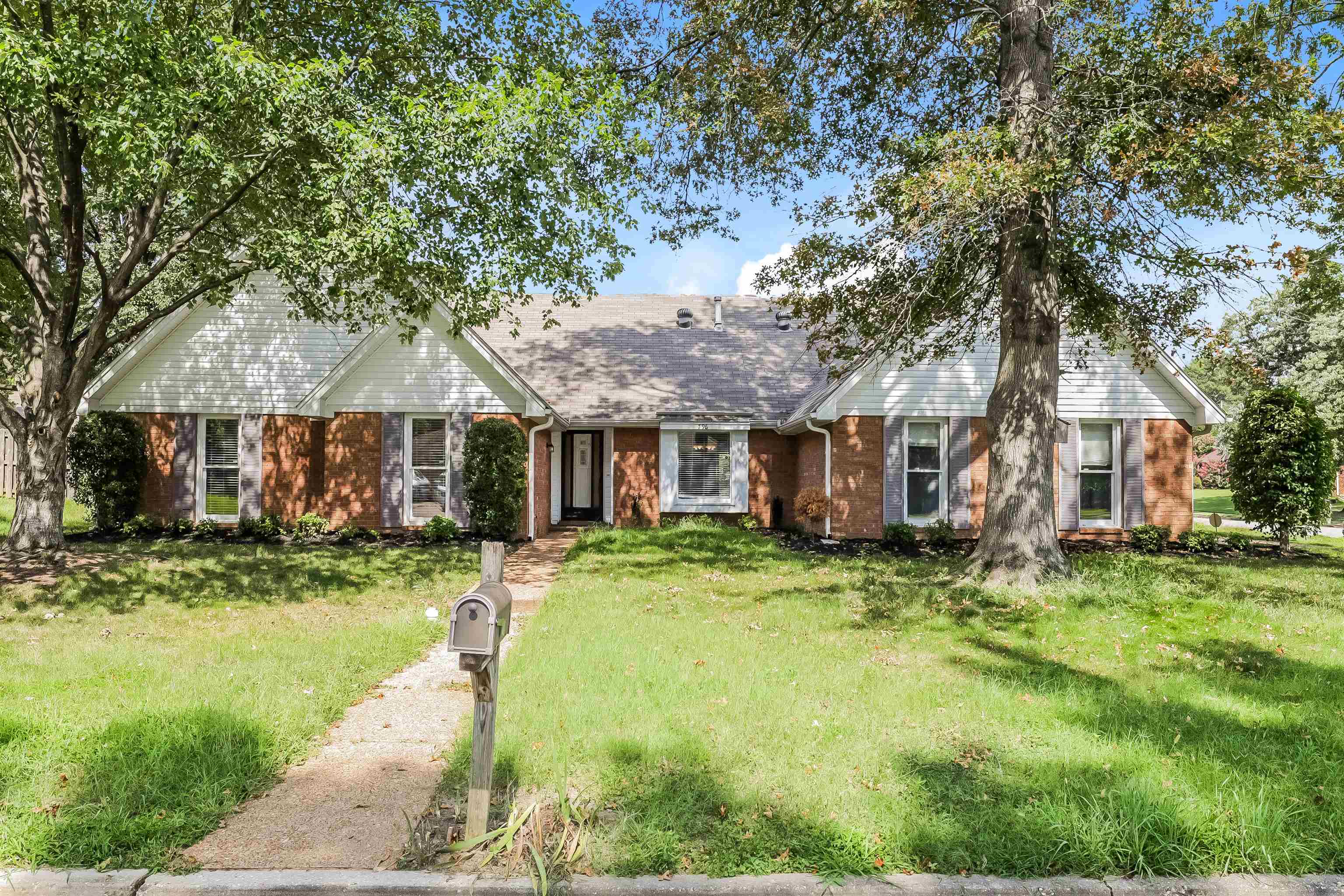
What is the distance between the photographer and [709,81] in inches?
427

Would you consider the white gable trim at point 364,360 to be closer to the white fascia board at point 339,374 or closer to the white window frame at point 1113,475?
the white fascia board at point 339,374

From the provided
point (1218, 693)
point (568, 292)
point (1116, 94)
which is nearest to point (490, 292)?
point (568, 292)

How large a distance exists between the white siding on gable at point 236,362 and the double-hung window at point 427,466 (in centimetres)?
265

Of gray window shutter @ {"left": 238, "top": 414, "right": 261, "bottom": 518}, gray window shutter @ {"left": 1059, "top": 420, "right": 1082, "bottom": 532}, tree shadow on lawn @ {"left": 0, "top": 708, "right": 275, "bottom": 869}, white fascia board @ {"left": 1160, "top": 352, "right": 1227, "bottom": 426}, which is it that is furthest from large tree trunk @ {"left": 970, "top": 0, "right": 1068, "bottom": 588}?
gray window shutter @ {"left": 238, "top": 414, "right": 261, "bottom": 518}

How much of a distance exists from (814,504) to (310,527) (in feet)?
34.0

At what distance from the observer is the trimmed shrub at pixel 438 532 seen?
14734 mm

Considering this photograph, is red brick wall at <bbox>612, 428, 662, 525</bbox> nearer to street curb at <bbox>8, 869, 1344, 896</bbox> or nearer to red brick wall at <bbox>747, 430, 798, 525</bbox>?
red brick wall at <bbox>747, 430, 798, 525</bbox>

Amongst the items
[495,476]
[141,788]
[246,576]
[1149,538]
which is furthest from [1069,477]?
[141,788]

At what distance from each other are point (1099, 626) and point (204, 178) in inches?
541

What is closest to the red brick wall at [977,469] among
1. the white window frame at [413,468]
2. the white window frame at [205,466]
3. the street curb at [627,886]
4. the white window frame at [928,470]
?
the white window frame at [928,470]

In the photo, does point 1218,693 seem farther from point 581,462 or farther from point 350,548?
point 581,462

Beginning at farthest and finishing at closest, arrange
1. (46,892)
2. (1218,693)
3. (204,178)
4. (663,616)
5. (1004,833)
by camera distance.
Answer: (204,178) < (663,616) < (1218,693) < (1004,833) < (46,892)

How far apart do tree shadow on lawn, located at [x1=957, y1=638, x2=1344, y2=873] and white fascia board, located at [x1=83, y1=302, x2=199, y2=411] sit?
17.5 meters

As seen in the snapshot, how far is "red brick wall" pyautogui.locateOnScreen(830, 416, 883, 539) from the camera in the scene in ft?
50.5
